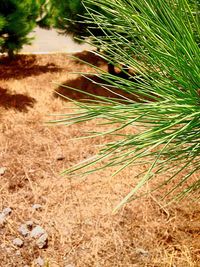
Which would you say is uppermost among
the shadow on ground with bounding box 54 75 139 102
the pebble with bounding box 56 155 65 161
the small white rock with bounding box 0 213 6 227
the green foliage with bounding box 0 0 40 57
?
the green foliage with bounding box 0 0 40 57

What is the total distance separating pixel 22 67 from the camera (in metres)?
4.68

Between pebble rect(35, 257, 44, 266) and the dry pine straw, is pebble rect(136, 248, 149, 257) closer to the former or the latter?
the dry pine straw

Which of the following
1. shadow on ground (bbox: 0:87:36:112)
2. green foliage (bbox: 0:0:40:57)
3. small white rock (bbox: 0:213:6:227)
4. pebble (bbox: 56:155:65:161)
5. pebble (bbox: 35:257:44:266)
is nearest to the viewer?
pebble (bbox: 35:257:44:266)

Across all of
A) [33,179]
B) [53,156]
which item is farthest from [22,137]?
[33,179]

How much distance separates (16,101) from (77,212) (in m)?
1.76

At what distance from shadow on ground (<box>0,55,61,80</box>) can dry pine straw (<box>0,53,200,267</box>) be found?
3.50 ft

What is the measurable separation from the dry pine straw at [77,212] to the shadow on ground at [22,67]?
107cm

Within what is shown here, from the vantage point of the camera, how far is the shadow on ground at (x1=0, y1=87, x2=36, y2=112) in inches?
142

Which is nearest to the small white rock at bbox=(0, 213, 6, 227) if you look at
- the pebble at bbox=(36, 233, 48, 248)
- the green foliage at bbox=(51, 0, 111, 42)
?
the pebble at bbox=(36, 233, 48, 248)

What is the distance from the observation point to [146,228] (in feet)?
7.46

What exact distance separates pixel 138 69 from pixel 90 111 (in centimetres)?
25

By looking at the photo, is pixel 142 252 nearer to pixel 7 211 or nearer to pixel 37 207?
pixel 37 207

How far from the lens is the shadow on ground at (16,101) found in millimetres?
3617

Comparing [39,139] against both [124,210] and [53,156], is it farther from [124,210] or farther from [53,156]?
[124,210]
